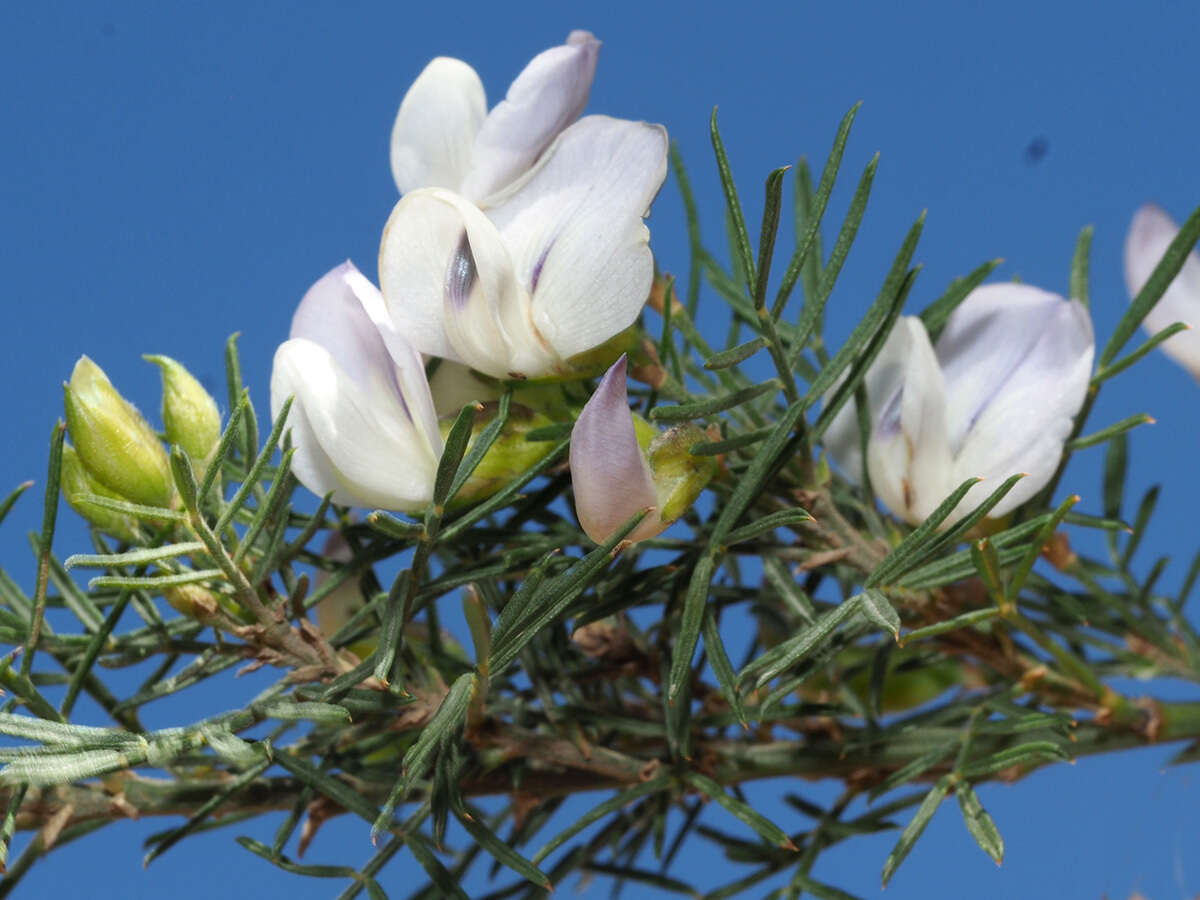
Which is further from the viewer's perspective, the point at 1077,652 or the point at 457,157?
the point at 1077,652

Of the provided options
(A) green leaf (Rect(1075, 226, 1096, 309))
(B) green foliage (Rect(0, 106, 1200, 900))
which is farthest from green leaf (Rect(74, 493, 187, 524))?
(A) green leaf (Rect(1075, 226, 1096, 309))

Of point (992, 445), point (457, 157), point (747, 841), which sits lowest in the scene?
point (747, 841)

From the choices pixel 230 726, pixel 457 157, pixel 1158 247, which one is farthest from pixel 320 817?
pixel 1158 247

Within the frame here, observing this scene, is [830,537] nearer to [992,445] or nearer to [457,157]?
[992,445]

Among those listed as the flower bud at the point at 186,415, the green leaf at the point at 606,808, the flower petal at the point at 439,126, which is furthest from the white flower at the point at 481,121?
the green leaf at the point at 606,808

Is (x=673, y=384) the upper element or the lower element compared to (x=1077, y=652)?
upper

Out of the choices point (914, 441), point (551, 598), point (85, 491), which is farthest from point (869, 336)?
point (85, 491)

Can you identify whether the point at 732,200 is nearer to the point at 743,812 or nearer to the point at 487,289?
the point at 487,289

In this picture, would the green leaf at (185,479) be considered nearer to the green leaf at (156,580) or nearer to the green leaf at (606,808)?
the green leaf at (156,580)
